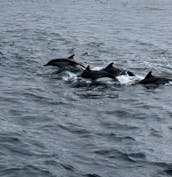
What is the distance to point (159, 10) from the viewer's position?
6512 cm

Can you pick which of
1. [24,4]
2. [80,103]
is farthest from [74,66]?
[24,4]

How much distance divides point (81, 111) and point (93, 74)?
6020mm

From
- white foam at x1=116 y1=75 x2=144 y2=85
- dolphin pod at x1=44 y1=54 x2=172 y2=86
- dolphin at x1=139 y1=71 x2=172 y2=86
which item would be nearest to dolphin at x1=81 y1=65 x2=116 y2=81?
dolphin pod at x1=44 y1=54 x2=172 y2=86

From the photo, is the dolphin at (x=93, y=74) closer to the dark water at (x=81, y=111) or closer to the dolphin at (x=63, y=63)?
the dark water at (x=81, y=111)

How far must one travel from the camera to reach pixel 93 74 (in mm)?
27953

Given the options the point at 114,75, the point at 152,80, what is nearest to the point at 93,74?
the point at 114,75

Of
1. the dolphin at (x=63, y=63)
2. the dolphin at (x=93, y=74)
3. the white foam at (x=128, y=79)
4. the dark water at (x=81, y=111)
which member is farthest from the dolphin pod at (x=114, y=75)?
the dolphin at (x=63, y=63)

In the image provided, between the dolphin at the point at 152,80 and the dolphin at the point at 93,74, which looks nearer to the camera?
the dolphin at the point at 152,80

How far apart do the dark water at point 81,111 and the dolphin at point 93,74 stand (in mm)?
1345

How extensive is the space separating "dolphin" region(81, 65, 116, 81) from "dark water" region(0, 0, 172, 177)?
1345mm

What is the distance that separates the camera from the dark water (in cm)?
1684

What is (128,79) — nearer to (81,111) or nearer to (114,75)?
→ (114,75)

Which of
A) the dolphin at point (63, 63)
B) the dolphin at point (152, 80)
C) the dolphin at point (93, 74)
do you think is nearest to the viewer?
the dolphin at point (152, 80)

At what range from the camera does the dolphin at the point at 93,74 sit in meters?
27.9
